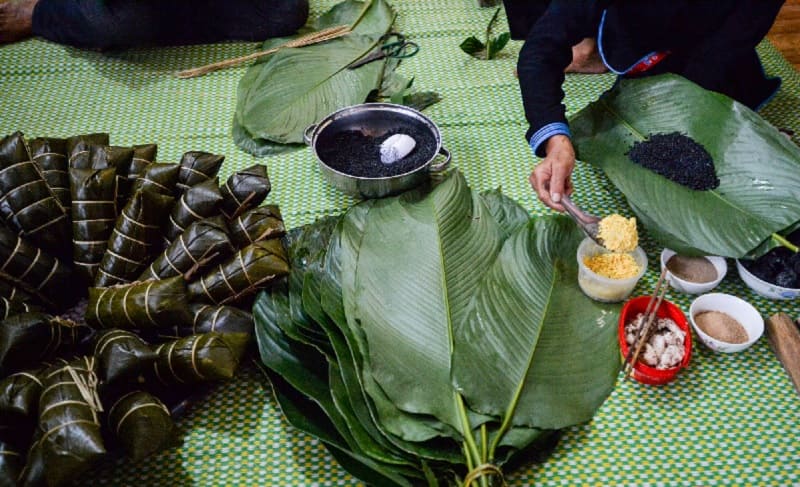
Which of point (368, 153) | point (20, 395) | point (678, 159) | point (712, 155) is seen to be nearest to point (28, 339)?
point (20, 395)

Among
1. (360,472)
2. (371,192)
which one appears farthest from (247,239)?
(360,472)

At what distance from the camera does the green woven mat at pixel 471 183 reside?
1.18m

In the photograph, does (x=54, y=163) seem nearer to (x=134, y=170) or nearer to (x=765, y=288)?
(x=134, y=170)

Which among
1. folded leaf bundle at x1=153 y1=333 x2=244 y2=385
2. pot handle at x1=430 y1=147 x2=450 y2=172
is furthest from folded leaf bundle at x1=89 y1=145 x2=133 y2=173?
pot handle at x1=430 y1=147 x2=450 y2=172

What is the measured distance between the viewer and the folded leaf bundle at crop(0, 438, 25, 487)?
99 cm

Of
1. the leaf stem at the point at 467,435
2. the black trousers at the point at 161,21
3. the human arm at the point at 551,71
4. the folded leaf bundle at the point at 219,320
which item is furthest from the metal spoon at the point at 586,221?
the black trousers at the point at 161,21

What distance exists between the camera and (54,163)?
1540 millimetres

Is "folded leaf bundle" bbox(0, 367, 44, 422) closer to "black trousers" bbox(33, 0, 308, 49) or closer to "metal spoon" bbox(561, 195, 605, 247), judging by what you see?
"metal spoon" bbox(561, 195, 605, 247)

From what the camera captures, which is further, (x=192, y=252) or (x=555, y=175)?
(x=555, y=175)

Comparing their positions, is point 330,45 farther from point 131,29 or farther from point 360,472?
point 360,472

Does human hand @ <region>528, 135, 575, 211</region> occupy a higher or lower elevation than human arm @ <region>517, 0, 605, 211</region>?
lower

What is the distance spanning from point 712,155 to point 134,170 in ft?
5.47

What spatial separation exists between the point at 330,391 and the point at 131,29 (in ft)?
6.53

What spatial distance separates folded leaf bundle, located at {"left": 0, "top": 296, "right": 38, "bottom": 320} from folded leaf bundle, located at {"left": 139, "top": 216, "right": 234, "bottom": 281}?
9.5 inches
